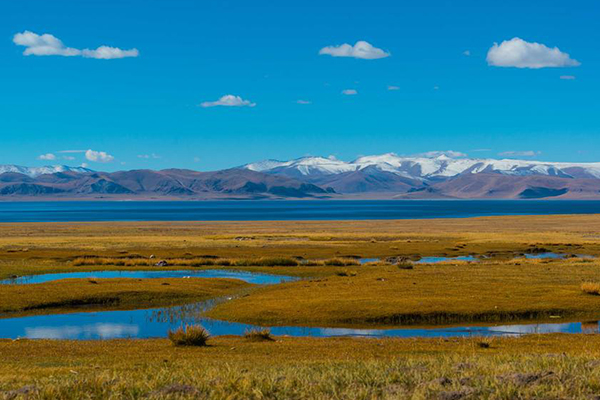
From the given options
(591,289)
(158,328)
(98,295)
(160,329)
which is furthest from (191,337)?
(591,289)

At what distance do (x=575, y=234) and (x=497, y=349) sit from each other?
98.0 metres

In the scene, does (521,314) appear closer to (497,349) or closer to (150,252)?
(497,349)

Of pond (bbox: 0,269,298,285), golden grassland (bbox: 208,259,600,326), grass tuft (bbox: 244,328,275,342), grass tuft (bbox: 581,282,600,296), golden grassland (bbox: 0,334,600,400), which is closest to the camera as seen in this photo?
golden grassland (bbox: 0,334,600,400)

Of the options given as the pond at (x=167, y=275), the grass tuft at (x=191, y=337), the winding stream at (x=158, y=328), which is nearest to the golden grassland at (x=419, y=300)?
the winding stream at (x=158, y=328)

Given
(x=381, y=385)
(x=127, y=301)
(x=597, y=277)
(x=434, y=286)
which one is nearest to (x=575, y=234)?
(x=597, y=277)

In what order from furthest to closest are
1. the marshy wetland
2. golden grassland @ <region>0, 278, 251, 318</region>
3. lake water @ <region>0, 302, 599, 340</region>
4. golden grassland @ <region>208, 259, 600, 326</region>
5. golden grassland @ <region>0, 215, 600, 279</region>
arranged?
golden grassland @ <region>0, 215, 600, 279</region> < golden grassland @ <region>0, 278, 251, 318</region> < golden grassland @ <region>208, 259, 600, 326</region> < lake water @ <region>0, 302, 599, 340</region> < the marshy wetland

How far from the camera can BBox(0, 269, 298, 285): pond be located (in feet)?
175

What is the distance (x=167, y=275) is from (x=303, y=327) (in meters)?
27.0

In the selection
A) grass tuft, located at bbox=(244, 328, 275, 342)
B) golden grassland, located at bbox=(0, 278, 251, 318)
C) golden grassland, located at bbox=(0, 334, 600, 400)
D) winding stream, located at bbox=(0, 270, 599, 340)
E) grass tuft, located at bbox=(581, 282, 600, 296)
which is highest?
golden grassland, located at bbox=(0, 334, 600, 400)

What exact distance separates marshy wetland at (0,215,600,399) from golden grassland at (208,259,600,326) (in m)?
0.11

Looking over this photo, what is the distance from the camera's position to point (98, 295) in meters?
40.6

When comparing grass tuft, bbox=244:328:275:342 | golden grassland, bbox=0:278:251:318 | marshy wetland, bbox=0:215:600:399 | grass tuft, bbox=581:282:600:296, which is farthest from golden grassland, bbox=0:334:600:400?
grass tuft, bbox=581:282:600:296

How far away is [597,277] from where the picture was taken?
47188 millimetres

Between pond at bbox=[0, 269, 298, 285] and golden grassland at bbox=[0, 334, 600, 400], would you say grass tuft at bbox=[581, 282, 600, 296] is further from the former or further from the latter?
pond at bbox=[0, 269, 298, 285]
